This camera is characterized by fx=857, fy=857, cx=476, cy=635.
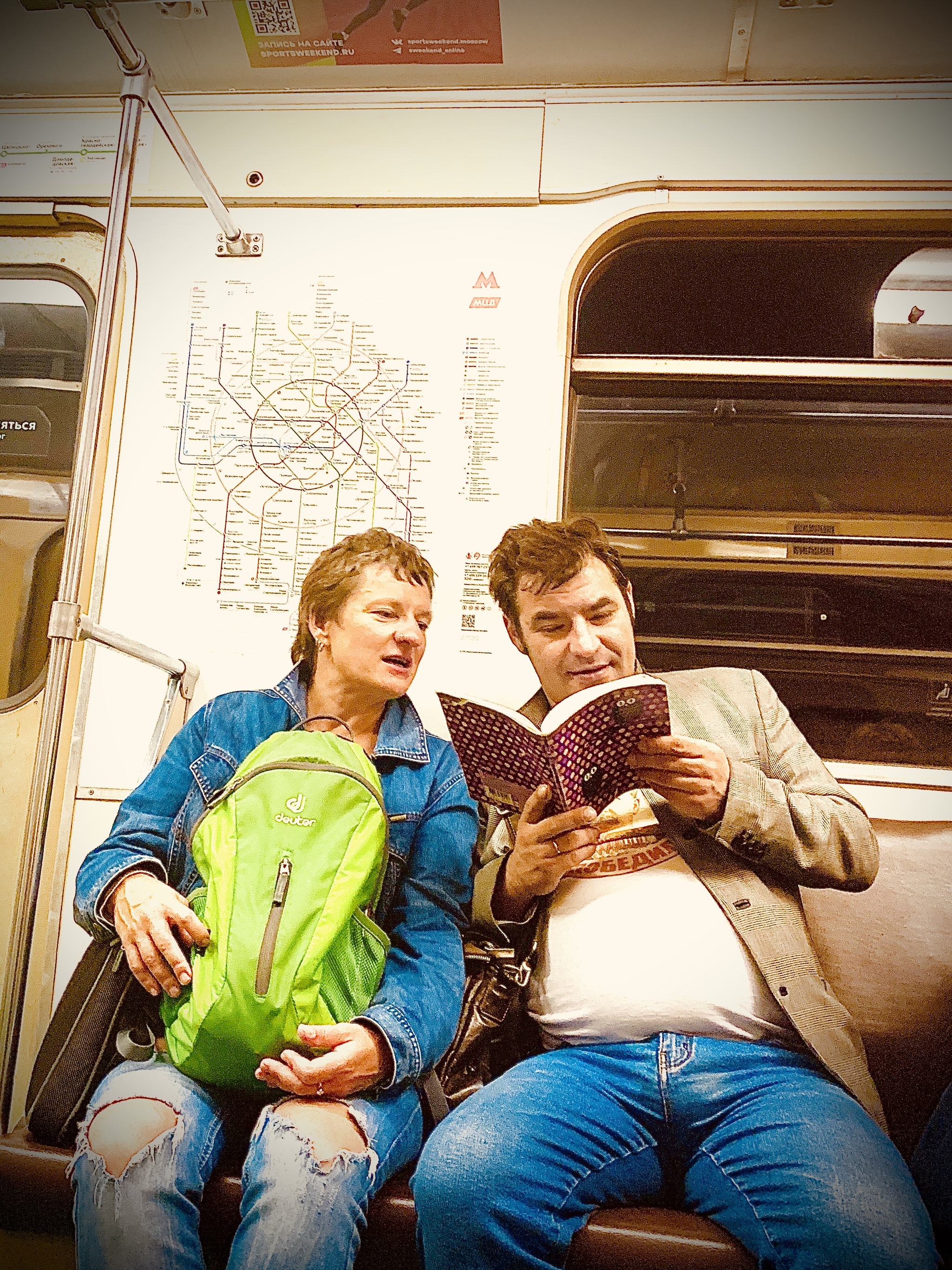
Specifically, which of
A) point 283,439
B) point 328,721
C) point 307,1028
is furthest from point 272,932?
point 283,439

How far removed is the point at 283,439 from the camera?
6.07ft

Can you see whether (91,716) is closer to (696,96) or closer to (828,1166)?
(828,1166)

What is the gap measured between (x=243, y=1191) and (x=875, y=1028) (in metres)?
1.10

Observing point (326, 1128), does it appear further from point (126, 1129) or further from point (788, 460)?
point (788, 460)

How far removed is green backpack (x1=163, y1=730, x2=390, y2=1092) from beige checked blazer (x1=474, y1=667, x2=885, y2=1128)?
0.26 m

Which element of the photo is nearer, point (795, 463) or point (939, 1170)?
point (939, 1170)

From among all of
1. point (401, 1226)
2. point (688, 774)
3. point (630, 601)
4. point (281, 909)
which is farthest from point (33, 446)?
point (401, 1226)

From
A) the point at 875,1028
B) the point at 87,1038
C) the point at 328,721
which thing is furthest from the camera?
the point at 328,721

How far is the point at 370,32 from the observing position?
1.88 meters

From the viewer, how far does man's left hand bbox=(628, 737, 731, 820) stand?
4.75ft

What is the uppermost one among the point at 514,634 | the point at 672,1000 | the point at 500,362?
the point at 500,362

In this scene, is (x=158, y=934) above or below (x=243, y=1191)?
above

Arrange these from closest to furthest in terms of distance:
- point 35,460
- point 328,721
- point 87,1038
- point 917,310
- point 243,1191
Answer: point 243,1191 → point 87,1038 → point 328,721 → point 917,310 → point 35,460

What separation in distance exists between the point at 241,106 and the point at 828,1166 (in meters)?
2.33
